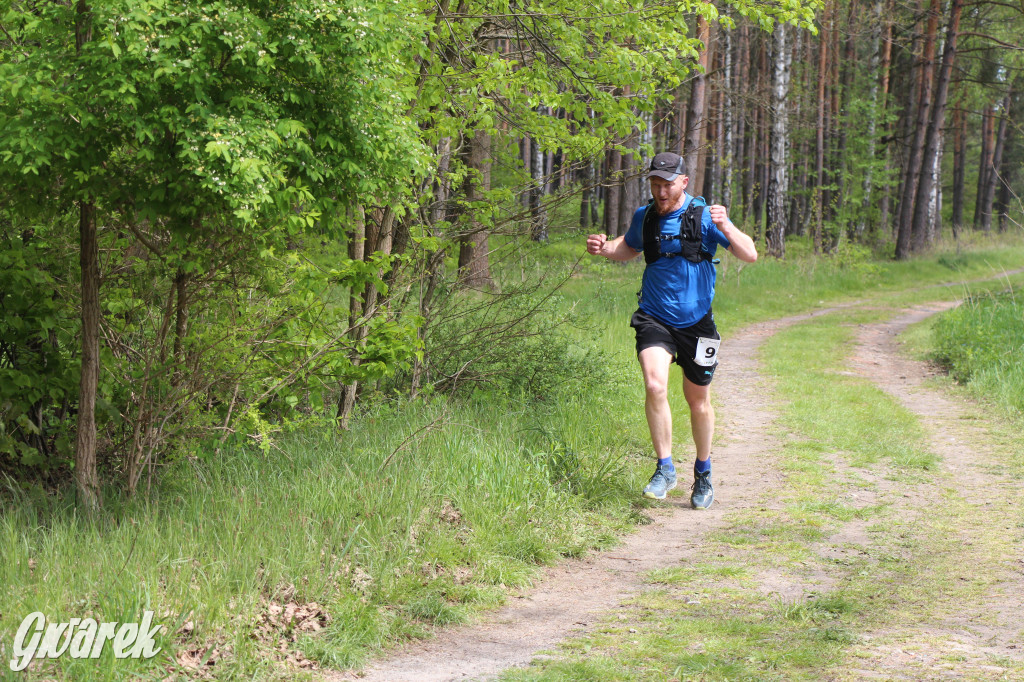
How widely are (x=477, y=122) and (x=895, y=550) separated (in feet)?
13.4

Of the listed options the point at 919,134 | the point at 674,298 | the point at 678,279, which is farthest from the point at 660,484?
the point at 919,134

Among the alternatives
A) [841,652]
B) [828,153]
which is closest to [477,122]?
[841,652]

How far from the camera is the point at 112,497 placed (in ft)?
17.6

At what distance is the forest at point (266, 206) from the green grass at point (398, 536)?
45cm

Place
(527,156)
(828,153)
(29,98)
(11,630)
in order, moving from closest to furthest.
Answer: (11,630) < (29,98) < (527,156) < (828,153)

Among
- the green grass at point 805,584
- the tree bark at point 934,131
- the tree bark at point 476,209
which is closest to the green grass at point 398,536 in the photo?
the green grass at point 805,584

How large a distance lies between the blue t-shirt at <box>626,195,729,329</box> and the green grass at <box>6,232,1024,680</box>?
1147 mm

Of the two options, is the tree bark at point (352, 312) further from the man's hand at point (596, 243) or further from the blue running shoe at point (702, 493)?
the blue running shoe at point (702, 493)

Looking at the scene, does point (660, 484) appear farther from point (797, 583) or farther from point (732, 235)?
point (732, 235)

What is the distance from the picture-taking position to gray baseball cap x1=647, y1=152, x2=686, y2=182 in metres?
5.59

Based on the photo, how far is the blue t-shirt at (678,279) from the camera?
5.70 m

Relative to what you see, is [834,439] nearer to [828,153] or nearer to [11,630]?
[11,630]

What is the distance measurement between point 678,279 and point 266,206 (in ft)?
8.86

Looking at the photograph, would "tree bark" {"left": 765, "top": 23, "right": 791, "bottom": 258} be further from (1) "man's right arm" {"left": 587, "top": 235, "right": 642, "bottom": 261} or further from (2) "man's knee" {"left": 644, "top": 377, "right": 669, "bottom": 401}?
(2) "man's knee" {"left": 644, "top": 377, "right": 669, "bottom": 401}
